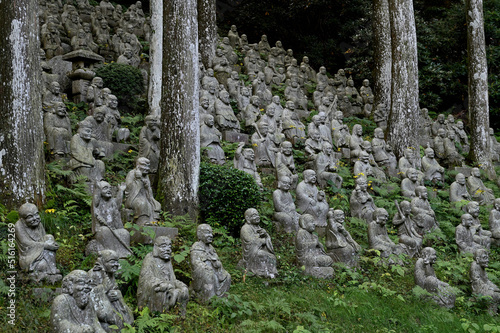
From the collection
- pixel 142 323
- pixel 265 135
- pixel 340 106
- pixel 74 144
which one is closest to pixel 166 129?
pixel 74 144

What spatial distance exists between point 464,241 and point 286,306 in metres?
5.73

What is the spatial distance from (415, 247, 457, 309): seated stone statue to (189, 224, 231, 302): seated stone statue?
3.39 metres

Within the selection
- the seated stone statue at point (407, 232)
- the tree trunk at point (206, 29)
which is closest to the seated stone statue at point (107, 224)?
the seated stone statue at point (407, 232)

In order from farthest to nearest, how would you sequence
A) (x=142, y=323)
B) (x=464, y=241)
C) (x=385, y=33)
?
(x=385, y=33) → (x=464, y=241) → (x=142, y=323)

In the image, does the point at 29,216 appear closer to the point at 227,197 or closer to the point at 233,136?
the point at 227,197

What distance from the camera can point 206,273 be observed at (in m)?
8.12

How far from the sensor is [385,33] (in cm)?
2080

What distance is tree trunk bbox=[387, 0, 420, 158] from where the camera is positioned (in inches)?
664

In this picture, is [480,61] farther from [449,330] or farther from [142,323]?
[142,323]

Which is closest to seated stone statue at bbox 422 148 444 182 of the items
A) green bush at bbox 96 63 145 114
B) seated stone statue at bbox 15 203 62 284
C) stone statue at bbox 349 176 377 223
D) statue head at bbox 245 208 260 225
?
stone statue at bbox 349 176 377 223

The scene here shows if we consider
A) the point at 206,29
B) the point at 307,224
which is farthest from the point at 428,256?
the point at 206,29

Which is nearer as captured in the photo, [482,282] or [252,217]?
[252,217]

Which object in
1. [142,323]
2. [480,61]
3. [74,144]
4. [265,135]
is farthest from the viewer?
[480,61]

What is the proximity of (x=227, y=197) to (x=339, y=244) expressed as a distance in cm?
221
